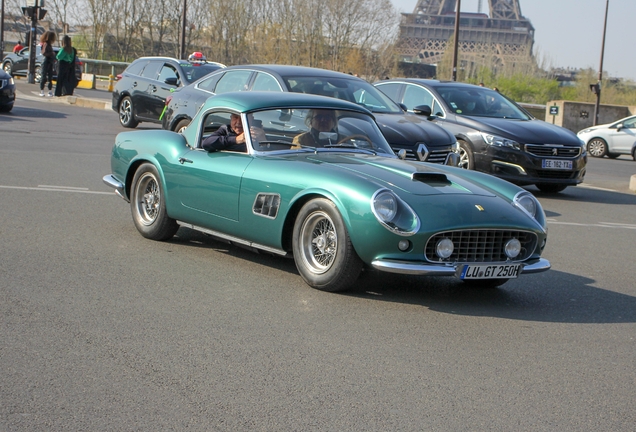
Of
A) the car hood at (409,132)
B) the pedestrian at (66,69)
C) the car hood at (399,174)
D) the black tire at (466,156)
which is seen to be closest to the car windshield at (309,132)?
the car hood at (399,174)

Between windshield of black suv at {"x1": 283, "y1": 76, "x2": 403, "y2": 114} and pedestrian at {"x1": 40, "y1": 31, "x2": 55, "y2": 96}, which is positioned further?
pedestrian at {"x1": 40, "y1": 31, "x2": 55, "y2": 96}

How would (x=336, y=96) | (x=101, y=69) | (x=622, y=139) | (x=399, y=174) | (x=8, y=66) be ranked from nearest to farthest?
(x=399, y=174) → (x=336, y=96) → (x=622, y=139) → (x=8, y=66) → (x=101, y=69)

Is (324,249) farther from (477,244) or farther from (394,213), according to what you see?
(477,244)

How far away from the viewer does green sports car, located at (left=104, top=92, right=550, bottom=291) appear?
5.95 meters

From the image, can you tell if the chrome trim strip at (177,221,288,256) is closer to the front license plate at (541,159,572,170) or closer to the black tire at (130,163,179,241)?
the black tire at (130,163,179,241)

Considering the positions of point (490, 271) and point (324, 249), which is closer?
point (490, 271)

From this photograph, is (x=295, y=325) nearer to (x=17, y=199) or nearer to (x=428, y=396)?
(x=428, y=396)

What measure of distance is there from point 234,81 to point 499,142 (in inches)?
157

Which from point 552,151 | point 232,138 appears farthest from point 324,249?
point 552,151

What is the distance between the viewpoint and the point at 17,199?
374 inches

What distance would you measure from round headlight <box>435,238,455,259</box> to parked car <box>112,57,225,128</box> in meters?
13.5

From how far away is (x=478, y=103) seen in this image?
1454 centimetres

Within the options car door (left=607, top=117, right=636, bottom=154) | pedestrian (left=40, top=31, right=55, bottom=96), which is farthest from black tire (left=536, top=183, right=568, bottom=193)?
pedestrian (left=40, top=31, right=55, bottom=96)

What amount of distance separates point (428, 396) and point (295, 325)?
4.38 ft
